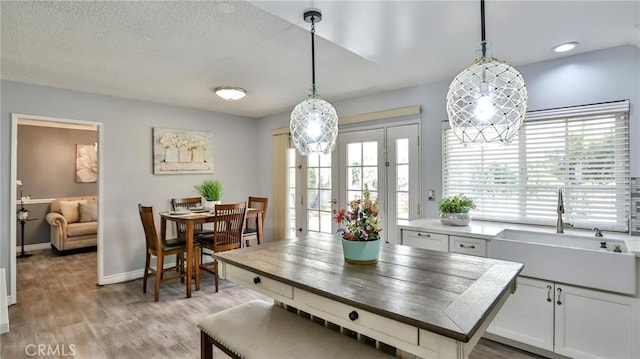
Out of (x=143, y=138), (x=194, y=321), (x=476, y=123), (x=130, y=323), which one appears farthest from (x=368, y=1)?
(x=143, y=138)

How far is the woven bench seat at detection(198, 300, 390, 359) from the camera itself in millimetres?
1504

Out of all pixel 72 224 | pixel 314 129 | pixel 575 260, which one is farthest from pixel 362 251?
pixel 72 224

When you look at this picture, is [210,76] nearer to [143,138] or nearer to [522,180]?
[143,138]

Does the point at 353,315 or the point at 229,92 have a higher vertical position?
the point at 229,92

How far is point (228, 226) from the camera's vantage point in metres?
3.71

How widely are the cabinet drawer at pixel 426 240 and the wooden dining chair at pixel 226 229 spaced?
6.17 ft

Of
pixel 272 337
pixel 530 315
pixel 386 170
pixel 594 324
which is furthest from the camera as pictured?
pixel 386 170

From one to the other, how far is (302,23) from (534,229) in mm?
2456

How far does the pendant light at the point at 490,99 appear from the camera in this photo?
133 centimetres

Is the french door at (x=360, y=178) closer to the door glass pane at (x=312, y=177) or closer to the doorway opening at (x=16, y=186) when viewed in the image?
the door glass pane at (x=312, y=177)

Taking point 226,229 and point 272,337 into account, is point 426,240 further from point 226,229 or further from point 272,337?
point 226,229

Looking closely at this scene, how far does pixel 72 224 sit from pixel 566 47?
7.09 meters

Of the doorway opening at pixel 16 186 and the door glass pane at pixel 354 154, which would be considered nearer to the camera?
the doorway opening at pixel 16 186

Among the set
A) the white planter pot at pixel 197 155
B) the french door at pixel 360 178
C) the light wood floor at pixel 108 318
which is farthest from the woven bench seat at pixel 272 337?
the white planter pot at pixel 197 155
